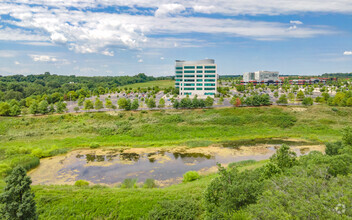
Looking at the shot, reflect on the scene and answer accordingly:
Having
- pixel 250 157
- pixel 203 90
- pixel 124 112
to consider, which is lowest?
pixel 250 157

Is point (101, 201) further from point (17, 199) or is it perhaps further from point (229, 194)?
point (229, 194)

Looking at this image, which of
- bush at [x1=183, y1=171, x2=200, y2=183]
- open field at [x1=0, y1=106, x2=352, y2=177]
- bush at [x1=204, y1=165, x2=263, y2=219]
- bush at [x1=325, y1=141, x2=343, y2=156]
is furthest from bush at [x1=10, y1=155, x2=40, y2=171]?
bush at [x1=325, y1=141, x2=343, y2=156]

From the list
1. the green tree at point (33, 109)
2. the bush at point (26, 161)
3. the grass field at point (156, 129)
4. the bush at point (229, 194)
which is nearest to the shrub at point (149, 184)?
the grass field at point (156, 129)

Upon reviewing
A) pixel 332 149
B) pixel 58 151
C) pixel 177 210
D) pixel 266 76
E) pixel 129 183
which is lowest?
pixel 129 183

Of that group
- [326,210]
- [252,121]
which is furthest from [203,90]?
[326,210]

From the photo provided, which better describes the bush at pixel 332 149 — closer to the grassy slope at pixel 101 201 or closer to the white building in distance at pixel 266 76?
the grassy slope at pixel 101 201

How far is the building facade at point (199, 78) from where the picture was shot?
8712 cm

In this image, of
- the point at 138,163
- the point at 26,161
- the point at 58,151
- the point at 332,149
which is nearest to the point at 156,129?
the point at 138,163

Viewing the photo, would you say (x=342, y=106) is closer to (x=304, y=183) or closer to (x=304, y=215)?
(x=304, y=183)

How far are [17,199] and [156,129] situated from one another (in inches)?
1397

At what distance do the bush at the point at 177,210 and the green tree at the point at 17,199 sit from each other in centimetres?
851

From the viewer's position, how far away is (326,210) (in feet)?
34.6

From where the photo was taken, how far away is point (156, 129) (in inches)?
1978

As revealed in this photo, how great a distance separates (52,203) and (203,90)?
72667 mm
